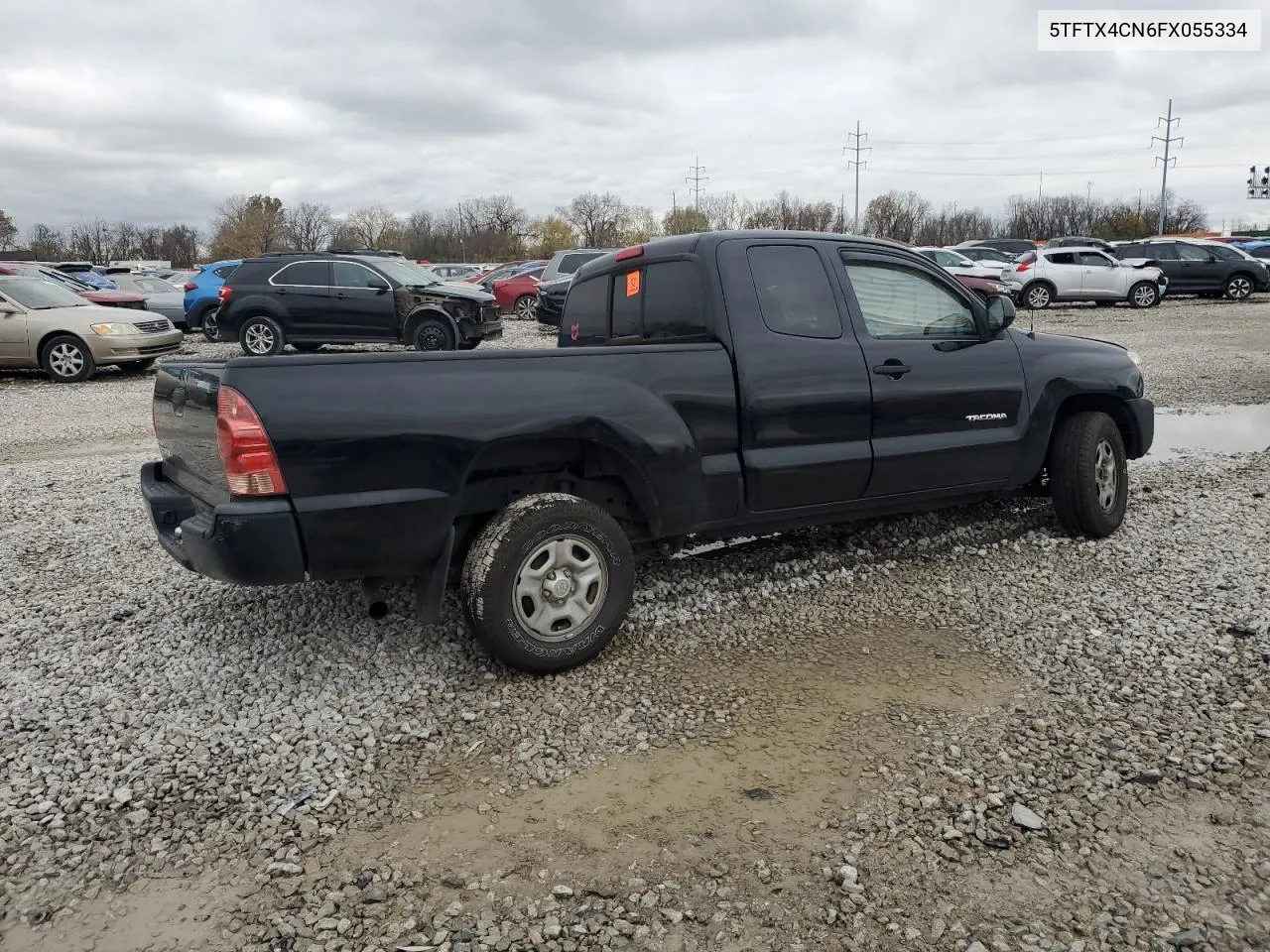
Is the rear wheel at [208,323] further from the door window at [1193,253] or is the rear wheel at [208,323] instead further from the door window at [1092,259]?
the door window at [1193,253]

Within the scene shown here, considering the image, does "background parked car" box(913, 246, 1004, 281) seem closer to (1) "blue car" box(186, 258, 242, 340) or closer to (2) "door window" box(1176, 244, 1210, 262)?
(2) "door window" box(1176, 244, 1210, 262)

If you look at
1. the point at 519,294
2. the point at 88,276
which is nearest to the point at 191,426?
the point at 519,294

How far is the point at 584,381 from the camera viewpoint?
3781 mm

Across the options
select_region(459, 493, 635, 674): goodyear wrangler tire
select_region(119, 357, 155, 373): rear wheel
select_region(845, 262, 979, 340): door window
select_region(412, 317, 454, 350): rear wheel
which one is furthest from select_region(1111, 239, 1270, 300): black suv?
select_region(459, 493, 635, 674): goodyear wrangler tire

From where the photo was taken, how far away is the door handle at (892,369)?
15.2ft

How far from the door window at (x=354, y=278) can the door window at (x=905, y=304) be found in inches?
448

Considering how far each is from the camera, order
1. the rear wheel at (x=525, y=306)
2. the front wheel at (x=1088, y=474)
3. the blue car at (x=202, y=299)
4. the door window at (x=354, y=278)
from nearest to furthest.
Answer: the front wheel at (x=1088, y=474) → the door window at (x=354, y=278) → the blue car at (x=202, y=299) → the rear wheel at (x=525, y=306)

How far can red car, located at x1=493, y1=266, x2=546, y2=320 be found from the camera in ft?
74.5

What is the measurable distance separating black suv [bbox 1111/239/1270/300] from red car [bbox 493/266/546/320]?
16245 millimetres

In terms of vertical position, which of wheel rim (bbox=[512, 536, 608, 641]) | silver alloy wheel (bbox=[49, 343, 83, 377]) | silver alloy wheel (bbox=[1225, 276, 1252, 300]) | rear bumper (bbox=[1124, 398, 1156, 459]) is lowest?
wheel rim (bbox=[512, 536, 608, 641])

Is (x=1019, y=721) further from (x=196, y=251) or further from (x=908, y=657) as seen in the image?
(x=196, y=251)

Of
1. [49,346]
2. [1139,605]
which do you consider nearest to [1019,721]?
[1139,605]

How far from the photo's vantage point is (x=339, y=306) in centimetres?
1473

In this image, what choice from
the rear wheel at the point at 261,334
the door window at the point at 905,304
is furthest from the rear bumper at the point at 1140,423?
the rear wheel at the point at 261,334
